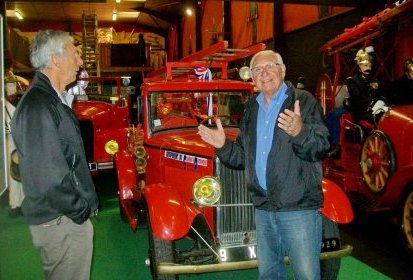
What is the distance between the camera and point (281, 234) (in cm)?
245

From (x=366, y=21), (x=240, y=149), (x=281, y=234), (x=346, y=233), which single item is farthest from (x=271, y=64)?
(x=366, y=21)

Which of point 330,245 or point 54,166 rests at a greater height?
point 54,166

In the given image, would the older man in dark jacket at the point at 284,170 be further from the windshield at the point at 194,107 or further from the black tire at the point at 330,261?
the windshield at the point at 194,107

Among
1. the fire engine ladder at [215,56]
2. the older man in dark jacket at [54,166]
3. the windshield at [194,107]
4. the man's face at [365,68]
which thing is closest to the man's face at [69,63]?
the older man in dark jacket at [54,166]

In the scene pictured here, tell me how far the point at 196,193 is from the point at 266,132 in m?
1.04

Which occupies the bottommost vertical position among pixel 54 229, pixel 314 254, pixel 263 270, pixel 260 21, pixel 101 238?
pixel 101 238

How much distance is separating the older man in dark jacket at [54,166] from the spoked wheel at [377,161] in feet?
11.1

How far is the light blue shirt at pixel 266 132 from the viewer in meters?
2.44

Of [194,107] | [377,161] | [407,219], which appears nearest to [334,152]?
[377,161]

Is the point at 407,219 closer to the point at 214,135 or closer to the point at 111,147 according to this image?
the point at 214,135

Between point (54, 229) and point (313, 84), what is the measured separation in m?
9.28

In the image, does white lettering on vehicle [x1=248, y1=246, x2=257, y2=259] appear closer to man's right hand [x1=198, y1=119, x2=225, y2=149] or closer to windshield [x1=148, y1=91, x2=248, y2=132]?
man's right hand [x1=198, y1=119, x2=225, y2=149]

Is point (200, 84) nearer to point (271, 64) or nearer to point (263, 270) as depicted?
point (271, 64)

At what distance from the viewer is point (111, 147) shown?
724cm
